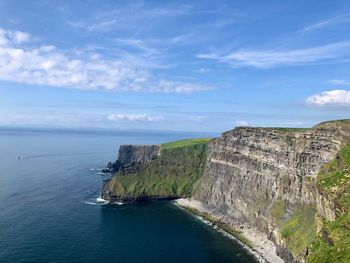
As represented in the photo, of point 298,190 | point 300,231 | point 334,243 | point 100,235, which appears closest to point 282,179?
point 298,190

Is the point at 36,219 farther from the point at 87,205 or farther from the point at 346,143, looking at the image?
the point at 346,143

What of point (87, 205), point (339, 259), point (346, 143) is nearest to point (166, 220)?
point (87, 205)

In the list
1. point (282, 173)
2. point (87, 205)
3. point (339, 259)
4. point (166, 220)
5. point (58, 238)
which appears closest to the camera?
point (339, 259)

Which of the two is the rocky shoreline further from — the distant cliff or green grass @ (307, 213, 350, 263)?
green grass @ (307, 213, 350, 263)

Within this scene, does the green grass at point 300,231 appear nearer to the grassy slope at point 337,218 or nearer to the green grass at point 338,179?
the grassy slope at point 337,218

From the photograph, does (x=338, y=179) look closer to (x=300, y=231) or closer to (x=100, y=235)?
(x=300, y=231)

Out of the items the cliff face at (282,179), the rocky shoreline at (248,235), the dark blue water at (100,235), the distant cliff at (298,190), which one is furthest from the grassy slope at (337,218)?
the dark blue water at (100,235)

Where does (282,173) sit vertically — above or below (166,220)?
above
